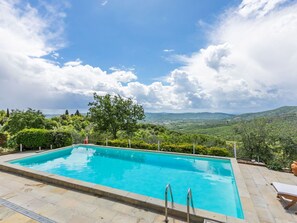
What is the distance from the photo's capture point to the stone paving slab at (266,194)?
3934 millimetres

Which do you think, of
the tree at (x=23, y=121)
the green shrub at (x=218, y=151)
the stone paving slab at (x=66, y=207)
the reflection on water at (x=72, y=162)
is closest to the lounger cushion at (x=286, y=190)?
the stone paving slab at (x=66, y=207)

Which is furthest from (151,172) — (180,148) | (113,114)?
(113,114)

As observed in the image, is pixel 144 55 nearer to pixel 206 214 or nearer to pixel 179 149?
pixel 179 149

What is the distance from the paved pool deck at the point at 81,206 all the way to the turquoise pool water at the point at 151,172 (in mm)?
755

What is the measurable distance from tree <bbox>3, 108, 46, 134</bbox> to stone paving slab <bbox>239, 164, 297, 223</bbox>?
17390mm

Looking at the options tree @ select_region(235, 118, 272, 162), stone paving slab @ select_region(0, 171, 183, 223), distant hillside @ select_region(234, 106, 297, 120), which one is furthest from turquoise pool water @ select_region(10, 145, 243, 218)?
distant hillside @ select_region(234, 106, 297, 120)

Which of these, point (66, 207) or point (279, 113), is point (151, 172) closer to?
point (66, 207)

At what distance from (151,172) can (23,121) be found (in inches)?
557

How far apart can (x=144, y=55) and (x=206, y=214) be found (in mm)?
13031

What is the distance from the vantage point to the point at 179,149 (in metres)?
11.1

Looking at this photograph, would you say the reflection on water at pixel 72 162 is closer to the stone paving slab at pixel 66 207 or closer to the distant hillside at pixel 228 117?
the stone paving slab at pixel 66 207

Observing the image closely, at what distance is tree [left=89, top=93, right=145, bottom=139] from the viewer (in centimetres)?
1750

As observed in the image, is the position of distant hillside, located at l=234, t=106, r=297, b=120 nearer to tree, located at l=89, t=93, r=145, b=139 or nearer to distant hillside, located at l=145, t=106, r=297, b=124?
distant hillside, located at l=145, t=106, r=297, b=124

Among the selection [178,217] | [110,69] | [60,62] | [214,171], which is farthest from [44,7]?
[214,171]
